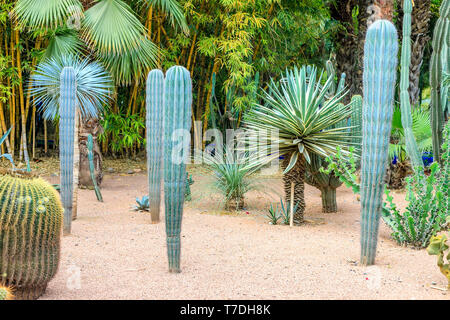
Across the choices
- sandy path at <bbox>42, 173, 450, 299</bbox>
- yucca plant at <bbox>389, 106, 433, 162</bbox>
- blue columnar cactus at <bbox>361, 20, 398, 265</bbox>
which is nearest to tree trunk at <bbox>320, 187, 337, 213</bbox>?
sandy path at <bbox>42, 173, 450, 299</bbox>

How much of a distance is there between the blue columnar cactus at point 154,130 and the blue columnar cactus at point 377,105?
2.32 meters

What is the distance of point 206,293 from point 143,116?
7.04 metres

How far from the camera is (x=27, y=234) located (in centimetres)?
289

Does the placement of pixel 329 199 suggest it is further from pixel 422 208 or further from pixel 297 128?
pixel 422 208

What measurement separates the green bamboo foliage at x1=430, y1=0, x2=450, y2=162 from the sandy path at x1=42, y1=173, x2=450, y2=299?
109cm

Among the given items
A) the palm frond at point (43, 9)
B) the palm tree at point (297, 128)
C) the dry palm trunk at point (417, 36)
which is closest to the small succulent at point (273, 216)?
the palm tree at point (297, 128)

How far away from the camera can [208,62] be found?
9922mm

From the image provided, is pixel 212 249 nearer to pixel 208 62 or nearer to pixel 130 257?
pixel 130 257

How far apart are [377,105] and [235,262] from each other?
1.57 meters

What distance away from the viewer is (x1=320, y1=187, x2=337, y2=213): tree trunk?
6.09 meters

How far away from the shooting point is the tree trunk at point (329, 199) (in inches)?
240

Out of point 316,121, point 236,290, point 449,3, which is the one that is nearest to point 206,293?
point 236,290

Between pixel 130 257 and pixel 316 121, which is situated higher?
pixel 316 121

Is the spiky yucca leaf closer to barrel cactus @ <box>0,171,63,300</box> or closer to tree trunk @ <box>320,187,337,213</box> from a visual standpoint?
tree trunk @ <box>320,187,337,213</box>
